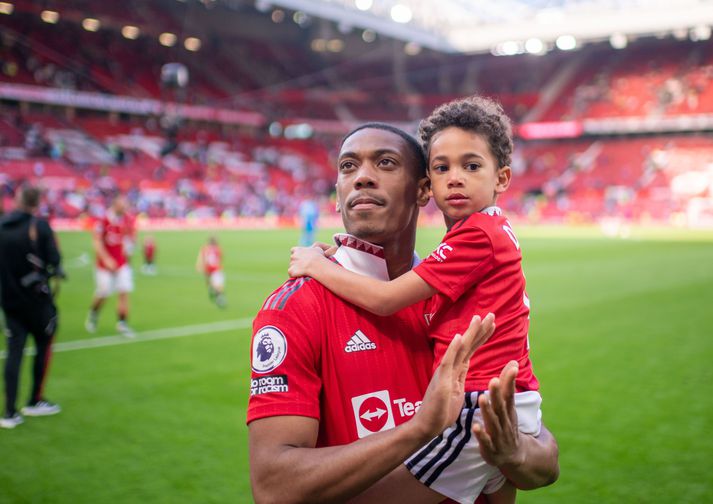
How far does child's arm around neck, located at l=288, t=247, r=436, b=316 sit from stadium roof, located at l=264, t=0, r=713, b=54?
4738 centimetres

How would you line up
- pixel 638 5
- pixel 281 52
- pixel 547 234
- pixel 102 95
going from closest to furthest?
pixel 547 234
pixel 102 95
pixel 638 5
pixel 281 52

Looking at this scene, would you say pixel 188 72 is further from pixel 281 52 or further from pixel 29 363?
pixel 29 363

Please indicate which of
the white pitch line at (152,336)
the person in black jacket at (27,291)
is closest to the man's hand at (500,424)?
the person in black jacket at (27,291)

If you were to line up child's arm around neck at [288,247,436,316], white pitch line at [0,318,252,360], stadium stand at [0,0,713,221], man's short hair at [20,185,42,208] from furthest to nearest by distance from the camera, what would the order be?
stadium stand at [0,0,713,221] → white pitch line at [0,318,252,360] → man's short hair at [20,185,42,208] → child's arm around neck at [288,247,436,316]

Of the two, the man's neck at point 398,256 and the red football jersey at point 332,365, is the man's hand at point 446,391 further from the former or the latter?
the man's neck at point 398,256

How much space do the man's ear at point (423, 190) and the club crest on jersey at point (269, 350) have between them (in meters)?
1.00

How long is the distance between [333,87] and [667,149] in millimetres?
30990

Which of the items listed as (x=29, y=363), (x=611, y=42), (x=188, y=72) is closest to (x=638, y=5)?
(x=611, y=42)

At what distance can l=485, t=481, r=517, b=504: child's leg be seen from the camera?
8.39ft

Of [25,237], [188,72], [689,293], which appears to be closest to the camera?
[25,237]

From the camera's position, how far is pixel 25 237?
7.46m

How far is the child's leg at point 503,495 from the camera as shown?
2.56 meters

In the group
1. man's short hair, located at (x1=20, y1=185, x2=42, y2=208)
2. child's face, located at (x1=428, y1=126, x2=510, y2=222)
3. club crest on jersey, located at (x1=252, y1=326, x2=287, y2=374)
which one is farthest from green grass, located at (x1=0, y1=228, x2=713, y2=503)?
club crest on jersey, located at (x1=252, y1=326, x2=287, y2=374)

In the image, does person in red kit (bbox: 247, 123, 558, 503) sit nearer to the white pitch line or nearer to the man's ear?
the man's ear
